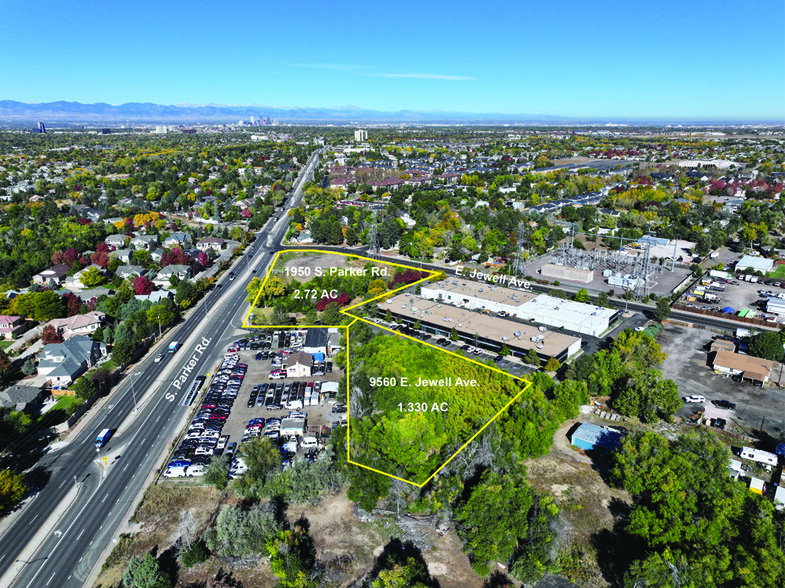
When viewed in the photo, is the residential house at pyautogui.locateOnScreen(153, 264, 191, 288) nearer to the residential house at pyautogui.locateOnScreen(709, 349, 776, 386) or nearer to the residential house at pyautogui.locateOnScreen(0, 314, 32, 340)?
the residential house at pyautogui.locateOnScreen(0, 314, 32, 340)

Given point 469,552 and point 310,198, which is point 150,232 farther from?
point 469,552

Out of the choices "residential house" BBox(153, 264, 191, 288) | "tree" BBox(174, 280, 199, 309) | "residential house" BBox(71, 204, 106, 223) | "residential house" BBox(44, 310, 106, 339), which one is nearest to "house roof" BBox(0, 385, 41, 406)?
"residential house" BBox(44, 310, 106, 339)

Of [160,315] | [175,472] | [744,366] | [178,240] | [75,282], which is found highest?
[178,240]

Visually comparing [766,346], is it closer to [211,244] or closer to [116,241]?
[211,244]

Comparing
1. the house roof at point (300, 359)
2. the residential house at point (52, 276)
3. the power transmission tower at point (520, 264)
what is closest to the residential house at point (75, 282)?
the residential house at point (52, 276)

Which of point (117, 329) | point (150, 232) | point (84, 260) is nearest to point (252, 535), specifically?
point (117, 329)

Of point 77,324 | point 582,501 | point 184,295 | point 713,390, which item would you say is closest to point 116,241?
point 184,295
